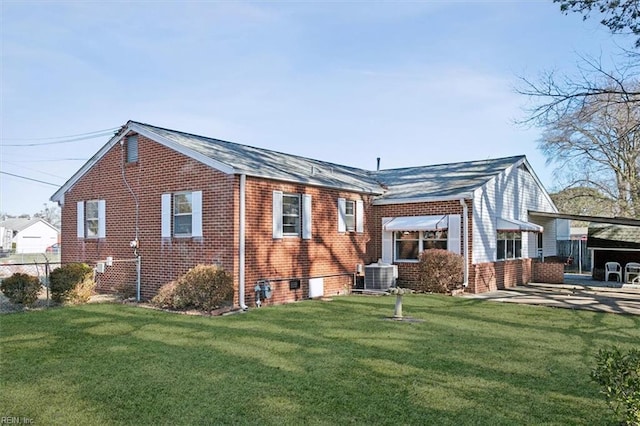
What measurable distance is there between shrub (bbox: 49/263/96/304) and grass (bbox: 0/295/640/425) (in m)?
1.59

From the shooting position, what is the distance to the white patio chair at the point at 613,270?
20422mm

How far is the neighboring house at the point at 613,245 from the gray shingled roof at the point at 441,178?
5.33m

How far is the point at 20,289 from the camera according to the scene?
12023mm

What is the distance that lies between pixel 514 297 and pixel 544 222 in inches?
383

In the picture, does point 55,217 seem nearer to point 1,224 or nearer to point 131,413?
point 1,224

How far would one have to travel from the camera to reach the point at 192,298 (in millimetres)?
11969

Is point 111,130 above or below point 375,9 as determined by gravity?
below

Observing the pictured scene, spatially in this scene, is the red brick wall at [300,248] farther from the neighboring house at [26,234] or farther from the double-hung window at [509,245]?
the neighboring house at [26,234]

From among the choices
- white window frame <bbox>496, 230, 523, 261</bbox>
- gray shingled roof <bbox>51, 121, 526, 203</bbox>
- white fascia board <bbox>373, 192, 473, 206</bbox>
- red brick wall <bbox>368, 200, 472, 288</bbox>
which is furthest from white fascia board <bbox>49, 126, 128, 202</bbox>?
white window frame <bbox>496, 230, 523, 261</bbox>

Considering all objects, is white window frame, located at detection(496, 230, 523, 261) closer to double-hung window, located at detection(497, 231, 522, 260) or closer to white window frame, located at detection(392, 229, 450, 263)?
double-hung window, located at detection(497, 231, 522, 260)

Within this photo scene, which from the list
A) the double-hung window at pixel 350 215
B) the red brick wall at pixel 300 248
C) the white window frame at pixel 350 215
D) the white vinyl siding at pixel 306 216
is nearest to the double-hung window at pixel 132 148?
the red brick wall at pixel 300 248

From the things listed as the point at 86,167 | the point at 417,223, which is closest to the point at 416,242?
the point at 417,223

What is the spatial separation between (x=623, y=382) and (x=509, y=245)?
15251mm

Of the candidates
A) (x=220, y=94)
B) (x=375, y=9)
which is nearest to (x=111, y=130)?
(x=220, y=94)
